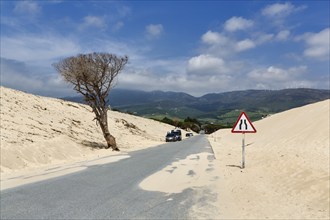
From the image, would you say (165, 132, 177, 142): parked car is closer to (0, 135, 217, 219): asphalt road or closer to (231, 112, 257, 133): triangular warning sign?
(231, 112, 257, 133): triangular warning sign

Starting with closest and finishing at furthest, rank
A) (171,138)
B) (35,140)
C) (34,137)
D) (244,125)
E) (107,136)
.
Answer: (244,125)
(35,140)
(34,137)
(107,136)
(171,138)

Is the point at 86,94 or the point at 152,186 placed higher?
the point at 86,94

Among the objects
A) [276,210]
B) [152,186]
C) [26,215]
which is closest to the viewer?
[26,215]

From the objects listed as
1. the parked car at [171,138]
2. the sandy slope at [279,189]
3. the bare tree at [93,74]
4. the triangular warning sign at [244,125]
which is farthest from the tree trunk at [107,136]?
the parked car at [171,138]

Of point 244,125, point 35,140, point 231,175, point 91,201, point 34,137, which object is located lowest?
point 231,175

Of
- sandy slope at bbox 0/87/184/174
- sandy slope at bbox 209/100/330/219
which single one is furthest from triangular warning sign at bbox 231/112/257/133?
sandy slope at bbox 0/87/184/174

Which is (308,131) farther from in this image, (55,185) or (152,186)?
(55,185)

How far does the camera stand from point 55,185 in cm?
1315

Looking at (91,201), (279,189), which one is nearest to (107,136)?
(279,189)

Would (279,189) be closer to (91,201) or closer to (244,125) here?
(91,201)

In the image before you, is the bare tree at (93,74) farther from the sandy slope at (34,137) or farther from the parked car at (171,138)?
the parked car at (171,138)

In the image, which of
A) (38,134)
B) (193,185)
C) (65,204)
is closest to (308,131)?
(193,185)

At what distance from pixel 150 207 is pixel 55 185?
4.94m

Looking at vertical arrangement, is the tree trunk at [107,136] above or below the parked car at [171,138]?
above
